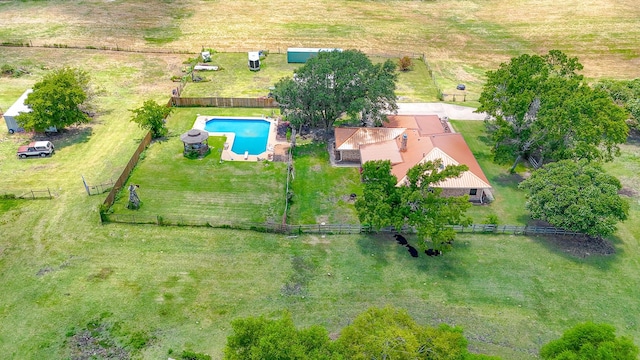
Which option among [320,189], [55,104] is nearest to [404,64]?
[320,189]

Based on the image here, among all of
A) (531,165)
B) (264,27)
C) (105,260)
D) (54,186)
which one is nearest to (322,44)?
(264,27)

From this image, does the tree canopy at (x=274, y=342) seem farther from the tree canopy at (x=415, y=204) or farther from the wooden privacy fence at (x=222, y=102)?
the wooden privacy fence at (x=222, y=102)

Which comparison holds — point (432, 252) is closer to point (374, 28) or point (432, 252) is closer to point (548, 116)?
point (548, 116)

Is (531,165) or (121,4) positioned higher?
(121,4)

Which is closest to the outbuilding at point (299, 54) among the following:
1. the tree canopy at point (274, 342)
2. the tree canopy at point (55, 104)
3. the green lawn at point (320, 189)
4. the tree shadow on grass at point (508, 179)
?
the green lawn at point (320, 189)

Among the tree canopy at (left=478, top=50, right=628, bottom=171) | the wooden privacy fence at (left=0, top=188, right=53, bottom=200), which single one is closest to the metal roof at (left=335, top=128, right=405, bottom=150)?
the tree canopy at (left=478, top=50, right=628, bottom=171)

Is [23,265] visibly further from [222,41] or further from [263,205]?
[222,41]
